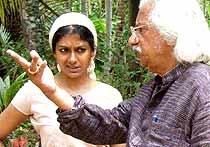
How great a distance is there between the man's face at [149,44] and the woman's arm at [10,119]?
876mm

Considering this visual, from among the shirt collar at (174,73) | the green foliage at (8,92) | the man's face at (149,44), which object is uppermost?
the man's face at (149,44)

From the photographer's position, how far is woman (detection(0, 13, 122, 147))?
291 centimetres

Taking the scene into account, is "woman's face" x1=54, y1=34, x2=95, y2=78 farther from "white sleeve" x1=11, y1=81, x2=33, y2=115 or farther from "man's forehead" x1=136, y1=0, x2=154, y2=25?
"man's forehead" x1=136, y1=0, x2=154, y2=25

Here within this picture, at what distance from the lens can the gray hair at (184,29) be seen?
7.47ft

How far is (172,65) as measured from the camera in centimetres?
236

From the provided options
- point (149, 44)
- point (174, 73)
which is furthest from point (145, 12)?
point (174, 73)

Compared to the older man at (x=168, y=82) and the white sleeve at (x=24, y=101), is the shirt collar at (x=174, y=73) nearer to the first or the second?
the older man at (x=168, y=82)

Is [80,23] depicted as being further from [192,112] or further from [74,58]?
[192,112]

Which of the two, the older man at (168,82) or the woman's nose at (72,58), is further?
the woman's nose at (72,58)

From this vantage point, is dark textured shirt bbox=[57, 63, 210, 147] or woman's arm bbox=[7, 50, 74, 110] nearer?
dark textured shirt bbox=[57, 63, 210, 147]

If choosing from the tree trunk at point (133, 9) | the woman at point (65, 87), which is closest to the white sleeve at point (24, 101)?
the woman at point (65, 87)

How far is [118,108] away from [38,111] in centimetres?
49

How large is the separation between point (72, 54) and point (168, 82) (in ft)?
2.47

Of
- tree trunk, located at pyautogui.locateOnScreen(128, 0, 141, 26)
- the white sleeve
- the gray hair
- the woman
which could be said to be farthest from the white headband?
tree trunk, located at pyautogui.locateOnScreen(128, 0, 141, 26)
